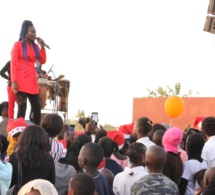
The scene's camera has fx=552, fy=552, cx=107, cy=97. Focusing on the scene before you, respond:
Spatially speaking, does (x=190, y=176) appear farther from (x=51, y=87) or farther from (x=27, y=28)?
(x=51, y=87)

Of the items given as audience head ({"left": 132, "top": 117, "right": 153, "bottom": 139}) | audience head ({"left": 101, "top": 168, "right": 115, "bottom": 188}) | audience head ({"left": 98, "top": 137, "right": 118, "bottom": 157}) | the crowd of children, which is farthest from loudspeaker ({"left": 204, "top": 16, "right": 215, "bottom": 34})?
audience head ({"left": 101, "top": 168, "right": 115, "bottom": 188})

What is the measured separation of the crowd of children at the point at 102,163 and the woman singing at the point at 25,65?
111cm

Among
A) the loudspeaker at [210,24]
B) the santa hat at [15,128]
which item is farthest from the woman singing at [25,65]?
the loudspeaker at [210,24]

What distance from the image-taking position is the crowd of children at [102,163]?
145 inches

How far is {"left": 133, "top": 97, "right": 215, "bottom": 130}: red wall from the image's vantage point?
16.7 meters

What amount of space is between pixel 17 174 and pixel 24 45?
9.99 ft

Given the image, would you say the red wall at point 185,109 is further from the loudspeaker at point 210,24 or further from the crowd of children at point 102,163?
the crowd of children at point 102,163

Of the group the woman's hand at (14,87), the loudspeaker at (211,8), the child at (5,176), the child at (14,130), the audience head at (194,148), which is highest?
the loudspeaker at (211,8)

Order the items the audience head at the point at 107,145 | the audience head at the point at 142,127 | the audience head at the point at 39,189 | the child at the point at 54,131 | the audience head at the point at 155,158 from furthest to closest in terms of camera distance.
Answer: the audience head at the point at 142,127
the audience head at the point at 107,145
the child at the point at 54,131
the audience head at the point at 155,158
the audience head at the point at 39,189

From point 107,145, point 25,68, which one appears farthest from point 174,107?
point 107,145

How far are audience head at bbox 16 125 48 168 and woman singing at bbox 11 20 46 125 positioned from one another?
2696 mm

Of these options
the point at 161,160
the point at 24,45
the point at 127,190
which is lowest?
the point at 127,190

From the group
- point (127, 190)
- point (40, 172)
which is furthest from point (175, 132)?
point (40, 172)

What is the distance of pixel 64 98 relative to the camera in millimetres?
15227
